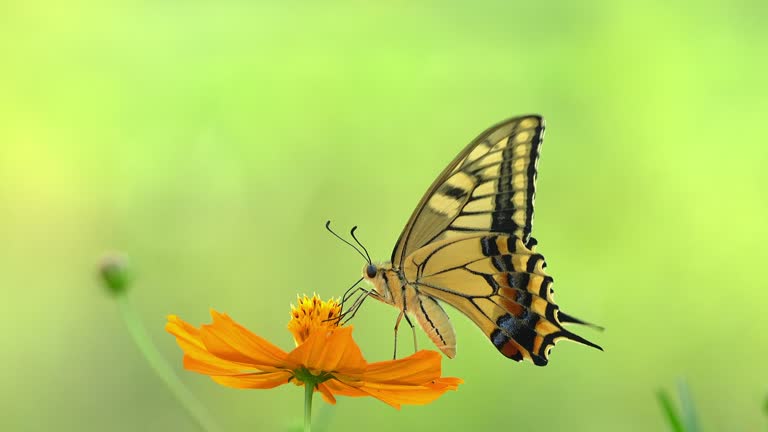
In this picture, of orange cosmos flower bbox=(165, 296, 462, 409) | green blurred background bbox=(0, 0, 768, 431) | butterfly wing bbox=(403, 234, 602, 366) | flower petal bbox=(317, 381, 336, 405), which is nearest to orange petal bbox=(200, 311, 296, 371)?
orange cosmos flower bbox=(165, 296, 462, 409)

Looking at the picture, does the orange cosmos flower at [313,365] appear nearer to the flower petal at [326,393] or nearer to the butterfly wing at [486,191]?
the flower petal at [326,393]

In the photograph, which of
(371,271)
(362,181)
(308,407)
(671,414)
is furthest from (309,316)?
(362,181)

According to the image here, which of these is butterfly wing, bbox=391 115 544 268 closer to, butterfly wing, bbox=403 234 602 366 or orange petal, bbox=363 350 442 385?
butterfly wing, bbox=403 234 602 366

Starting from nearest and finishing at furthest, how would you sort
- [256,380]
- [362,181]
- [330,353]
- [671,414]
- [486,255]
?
1. [671,414]
2. [330,353]
3. [256,380]
4. [486,255]
5. [362,181]

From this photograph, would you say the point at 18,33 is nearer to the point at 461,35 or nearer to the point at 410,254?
the point at 461,35

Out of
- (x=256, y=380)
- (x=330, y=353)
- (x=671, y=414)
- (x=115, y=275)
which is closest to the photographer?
(x=671, y=414)

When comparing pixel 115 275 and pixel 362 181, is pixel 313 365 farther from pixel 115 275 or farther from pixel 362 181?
pixel 362 181
